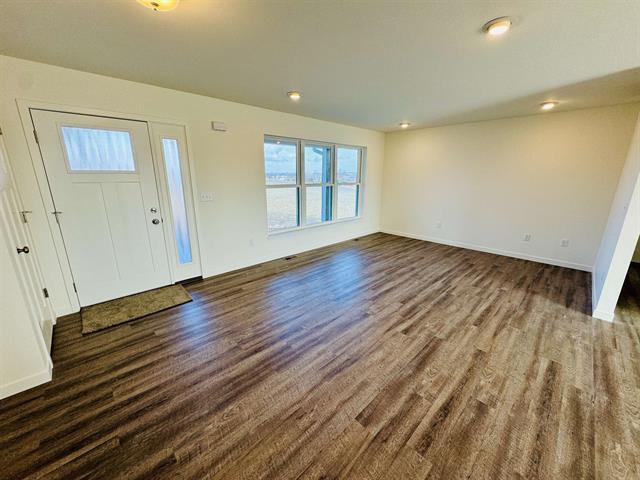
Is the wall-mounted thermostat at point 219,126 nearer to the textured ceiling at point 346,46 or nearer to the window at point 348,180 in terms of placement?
the textured ceiling at point 346,46

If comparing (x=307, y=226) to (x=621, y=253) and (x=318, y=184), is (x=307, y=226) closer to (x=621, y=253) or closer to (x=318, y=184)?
(x=318, y=184)

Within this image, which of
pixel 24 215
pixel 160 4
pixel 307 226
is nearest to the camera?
pixel 160 4

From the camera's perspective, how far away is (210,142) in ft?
11.3

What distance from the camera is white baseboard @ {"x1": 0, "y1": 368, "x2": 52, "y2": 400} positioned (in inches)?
68.8

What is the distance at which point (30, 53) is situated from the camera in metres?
2.10

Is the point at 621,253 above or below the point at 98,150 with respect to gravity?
below

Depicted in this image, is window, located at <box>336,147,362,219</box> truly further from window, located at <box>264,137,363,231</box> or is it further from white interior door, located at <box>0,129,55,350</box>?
white interior door, located at <box>0,129,55,350</box>

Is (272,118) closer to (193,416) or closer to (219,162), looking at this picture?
(219,162)

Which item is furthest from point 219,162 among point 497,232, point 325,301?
point 497,232

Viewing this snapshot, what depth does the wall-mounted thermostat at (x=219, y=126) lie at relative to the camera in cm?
341

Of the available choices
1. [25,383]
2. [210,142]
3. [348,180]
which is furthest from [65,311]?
[348,180]

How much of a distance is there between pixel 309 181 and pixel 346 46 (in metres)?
3.00

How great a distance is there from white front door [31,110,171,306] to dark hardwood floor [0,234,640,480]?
62 cm

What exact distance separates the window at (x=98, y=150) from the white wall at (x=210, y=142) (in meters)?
0.24
